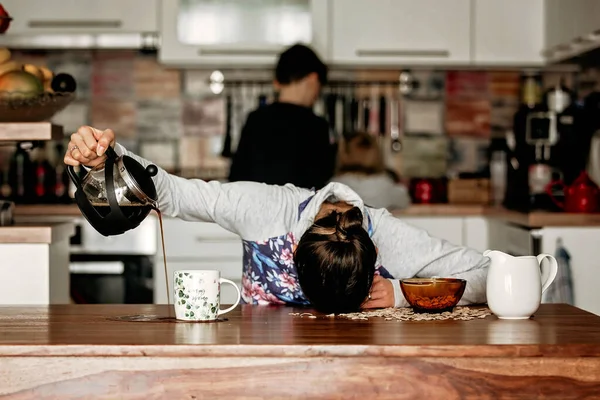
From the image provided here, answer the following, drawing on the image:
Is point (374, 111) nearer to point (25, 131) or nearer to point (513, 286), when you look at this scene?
point (25, 131)

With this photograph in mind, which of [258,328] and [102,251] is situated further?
[102,251]

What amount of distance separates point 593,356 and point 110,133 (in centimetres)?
96

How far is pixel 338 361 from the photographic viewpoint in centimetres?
145

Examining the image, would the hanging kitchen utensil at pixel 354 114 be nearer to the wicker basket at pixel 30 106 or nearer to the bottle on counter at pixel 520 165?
the bottle on counter at pixel 520 165

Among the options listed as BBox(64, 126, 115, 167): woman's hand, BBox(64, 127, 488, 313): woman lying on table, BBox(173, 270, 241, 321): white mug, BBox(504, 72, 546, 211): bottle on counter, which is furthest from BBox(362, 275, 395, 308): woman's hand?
BBox(504, 72, 546, 211): bottle on counter

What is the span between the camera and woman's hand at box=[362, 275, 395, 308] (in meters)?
1.92

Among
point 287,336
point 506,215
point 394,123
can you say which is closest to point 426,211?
point 506,215

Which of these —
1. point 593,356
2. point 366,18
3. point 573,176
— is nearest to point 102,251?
point 366,18

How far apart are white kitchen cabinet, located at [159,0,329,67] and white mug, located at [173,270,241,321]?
103 inches

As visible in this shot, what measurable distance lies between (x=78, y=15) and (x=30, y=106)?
172 cm

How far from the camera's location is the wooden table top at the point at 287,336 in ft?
4.72

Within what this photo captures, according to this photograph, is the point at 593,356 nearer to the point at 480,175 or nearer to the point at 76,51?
the point at 480,175

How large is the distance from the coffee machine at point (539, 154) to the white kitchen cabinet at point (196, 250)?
117cm

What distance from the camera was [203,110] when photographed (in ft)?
15.1
